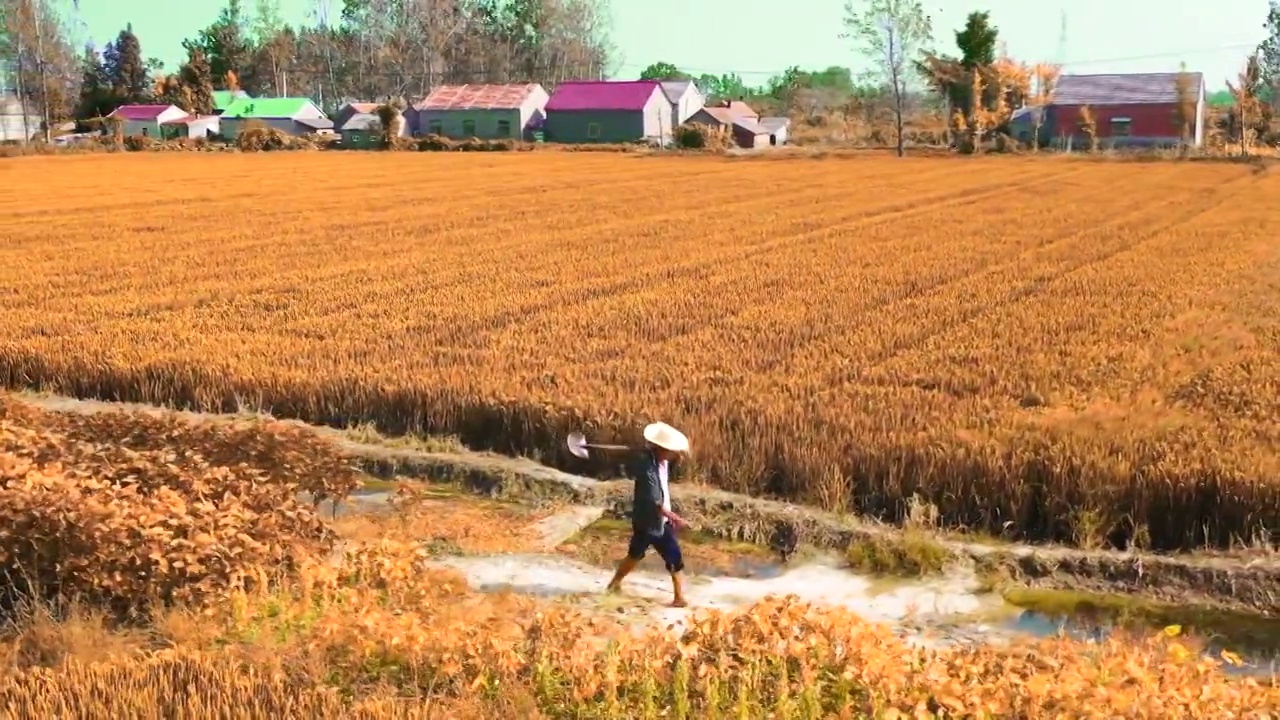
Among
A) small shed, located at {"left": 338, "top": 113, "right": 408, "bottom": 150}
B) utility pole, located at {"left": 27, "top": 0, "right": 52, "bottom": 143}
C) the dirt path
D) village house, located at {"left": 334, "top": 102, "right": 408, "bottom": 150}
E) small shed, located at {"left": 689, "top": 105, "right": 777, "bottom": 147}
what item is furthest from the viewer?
small shed, located at {"left": 689, "top": 105, "right": 777, "bottom": 147}

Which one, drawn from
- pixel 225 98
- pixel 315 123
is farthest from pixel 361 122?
pixel 225 98

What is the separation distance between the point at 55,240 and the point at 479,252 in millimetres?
8141

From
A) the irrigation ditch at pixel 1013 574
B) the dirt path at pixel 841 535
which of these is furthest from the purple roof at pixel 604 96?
the irrigation ditch at pixel 1013 574

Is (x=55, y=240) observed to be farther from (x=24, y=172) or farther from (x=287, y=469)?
(x=24, y=172)

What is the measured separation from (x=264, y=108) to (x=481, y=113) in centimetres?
1847

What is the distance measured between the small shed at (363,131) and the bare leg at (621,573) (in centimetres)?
6483

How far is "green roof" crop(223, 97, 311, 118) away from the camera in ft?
280

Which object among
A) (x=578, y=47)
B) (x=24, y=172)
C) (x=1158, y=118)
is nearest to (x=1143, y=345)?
(x=24, y=172)

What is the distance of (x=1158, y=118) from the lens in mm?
63719

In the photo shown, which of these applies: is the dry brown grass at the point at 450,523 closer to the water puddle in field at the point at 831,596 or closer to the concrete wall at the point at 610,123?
the water puddle in field at the point at 831,596

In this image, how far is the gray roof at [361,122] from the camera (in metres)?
78.4

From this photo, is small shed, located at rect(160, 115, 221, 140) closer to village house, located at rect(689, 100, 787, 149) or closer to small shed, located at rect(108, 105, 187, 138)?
small shed, located at rect(108, 105, 187, 138)

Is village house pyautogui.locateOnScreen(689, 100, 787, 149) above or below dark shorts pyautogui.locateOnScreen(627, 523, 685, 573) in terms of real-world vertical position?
above

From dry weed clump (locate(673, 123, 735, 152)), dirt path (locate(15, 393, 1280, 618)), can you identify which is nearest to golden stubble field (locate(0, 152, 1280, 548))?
dirt path (locate(15, 393, 1280, 618))
